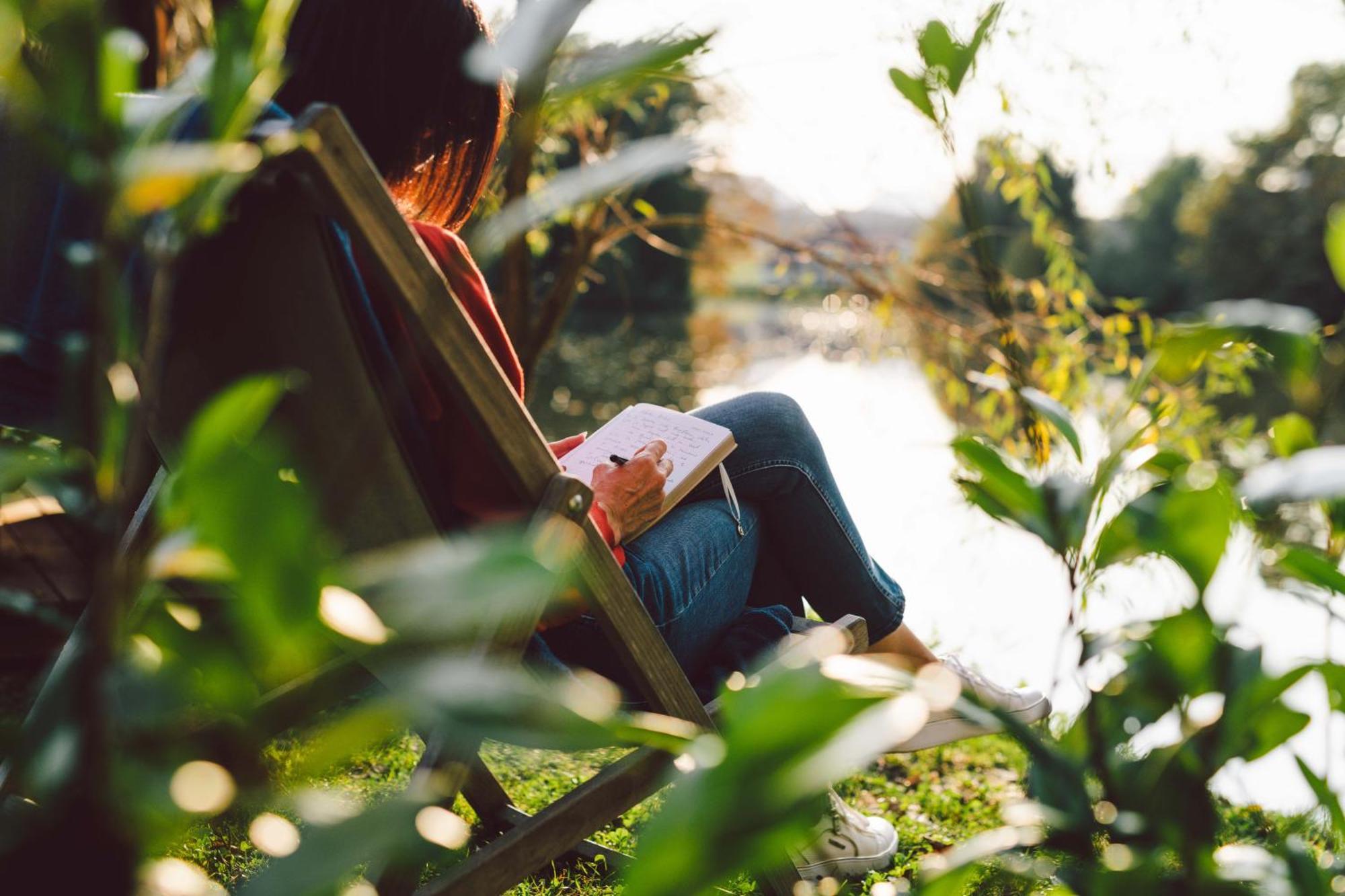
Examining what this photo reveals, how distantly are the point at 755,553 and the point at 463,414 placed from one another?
70 cm

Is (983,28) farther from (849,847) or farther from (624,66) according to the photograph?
(849,847)

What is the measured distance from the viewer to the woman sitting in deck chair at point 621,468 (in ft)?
4.62

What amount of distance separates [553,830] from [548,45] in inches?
44.7

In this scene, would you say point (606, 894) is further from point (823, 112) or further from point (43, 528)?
point (823, 112)

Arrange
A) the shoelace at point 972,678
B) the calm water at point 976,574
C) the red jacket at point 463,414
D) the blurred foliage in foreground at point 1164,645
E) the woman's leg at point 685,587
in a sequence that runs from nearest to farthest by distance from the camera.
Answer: the blurred foliage in foreground at point 1164,645 < the calm water at point 976,574 < the red jacket at point 463,414 < the woman's leg at point 685,587 < the shoelace at point 972,678

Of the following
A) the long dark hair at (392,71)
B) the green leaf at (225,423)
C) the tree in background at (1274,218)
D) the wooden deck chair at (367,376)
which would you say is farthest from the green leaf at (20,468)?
the tree in background at (1274,218)

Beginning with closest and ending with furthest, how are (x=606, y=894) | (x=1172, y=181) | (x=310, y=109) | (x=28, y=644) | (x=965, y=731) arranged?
(x=310, y=109)
(x=606, y=894)
(x=965, y=731)
(x=28, y=644)
(x=1172, y=181)

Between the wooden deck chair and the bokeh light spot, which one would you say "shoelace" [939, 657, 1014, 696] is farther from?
the bokeh light spot

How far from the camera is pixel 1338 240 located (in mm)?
641

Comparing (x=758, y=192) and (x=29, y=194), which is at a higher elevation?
(x=29, y=194)

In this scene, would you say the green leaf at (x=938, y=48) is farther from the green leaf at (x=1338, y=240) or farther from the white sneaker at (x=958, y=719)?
the white sneaker at (x=958, y=719)

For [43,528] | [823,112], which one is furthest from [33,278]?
[823,112]

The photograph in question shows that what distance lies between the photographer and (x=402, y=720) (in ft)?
1.59

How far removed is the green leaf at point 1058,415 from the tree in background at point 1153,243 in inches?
1286
